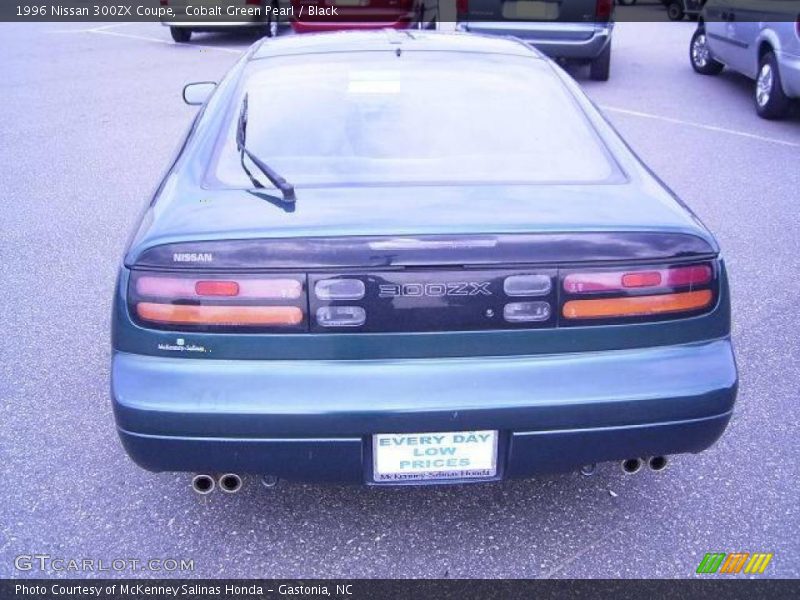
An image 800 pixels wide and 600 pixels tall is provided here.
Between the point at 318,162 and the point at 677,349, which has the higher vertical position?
the point at 318,162

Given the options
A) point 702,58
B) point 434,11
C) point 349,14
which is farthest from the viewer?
point 434,11

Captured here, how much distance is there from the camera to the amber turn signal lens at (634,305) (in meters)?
2.28

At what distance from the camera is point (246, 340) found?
226 centimetres

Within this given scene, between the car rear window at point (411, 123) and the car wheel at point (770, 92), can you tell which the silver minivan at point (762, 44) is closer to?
the car wheel at point (770, 92)

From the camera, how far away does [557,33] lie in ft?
31.8

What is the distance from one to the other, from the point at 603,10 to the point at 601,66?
0.82 meters

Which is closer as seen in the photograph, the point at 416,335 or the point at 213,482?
the point at 416,335

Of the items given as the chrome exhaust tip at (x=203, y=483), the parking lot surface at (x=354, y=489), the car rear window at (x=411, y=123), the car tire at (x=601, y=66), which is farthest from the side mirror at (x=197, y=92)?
the car tire at (x=601, y=66)

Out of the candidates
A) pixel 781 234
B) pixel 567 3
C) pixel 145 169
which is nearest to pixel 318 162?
pixel 781 234

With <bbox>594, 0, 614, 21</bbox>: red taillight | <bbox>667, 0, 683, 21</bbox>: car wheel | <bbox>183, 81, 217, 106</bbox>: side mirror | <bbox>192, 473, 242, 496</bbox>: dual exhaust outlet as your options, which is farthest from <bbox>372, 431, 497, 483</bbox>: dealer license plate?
<bbox>667, 0, 683, 21</bbox>: car wheel

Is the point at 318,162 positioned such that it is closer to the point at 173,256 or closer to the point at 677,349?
the point at 173,256

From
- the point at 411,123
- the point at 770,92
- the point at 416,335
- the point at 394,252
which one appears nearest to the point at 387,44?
the point at 411,123

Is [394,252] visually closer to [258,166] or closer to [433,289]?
[433,289]

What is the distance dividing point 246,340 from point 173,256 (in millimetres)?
299
